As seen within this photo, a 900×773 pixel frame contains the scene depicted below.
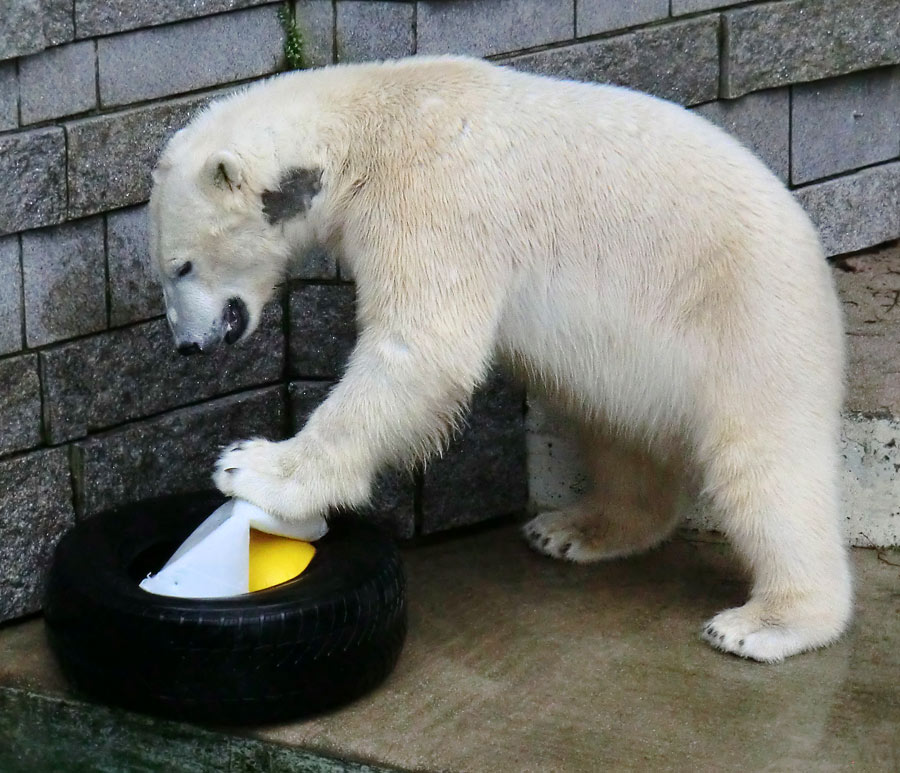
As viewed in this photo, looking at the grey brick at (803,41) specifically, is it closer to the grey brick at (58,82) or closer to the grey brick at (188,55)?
the grey brick at (188,55)

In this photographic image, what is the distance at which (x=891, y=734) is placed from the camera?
3.46m

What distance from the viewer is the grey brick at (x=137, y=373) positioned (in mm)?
3932

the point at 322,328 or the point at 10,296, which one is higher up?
the point at 10,296

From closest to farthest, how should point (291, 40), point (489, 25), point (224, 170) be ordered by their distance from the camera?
point (224, 170) → point (291, 40) → point (489, 25)

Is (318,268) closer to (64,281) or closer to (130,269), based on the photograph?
(130,269)

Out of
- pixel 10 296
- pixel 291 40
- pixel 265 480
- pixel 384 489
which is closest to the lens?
pixel 265 480

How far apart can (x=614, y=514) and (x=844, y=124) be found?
1.83 metres

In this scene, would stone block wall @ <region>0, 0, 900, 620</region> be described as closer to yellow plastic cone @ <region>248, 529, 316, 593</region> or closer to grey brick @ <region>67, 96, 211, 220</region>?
grey brick @ <region>67, 96, 211, 220</region>

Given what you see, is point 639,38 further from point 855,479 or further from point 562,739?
point 562,739

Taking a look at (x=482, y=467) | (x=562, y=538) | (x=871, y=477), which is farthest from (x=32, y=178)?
(x=871, y=477)

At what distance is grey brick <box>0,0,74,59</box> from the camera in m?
3.56

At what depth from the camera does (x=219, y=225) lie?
11.6 feet

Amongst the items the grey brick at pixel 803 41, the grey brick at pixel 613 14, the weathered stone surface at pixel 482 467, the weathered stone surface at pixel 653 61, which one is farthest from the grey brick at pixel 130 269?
the grey brick at pixel 803 41

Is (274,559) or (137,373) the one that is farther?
(137,373)
